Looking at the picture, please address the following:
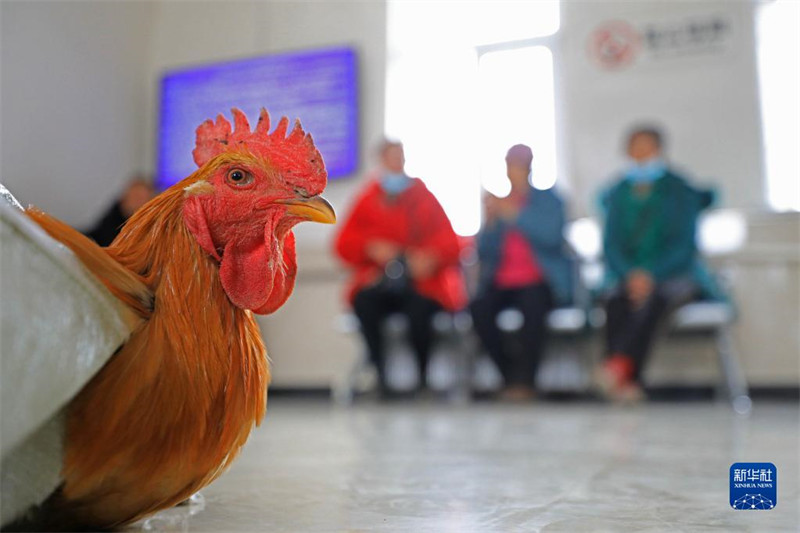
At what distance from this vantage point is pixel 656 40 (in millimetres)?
4707

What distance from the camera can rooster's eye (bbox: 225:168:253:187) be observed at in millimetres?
764

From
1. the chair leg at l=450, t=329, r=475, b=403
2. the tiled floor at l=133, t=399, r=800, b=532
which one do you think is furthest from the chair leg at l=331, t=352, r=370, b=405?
the tiled floor at l=133, t=399, r=800, b=532

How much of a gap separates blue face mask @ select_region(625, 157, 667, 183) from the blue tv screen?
7.24 ft

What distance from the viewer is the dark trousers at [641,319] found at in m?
3.57

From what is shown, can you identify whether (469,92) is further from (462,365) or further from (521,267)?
(462,365)

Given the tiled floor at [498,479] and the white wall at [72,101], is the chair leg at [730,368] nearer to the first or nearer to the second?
the tiled floor at [498,479]

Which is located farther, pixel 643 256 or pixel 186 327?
pixel 643 256

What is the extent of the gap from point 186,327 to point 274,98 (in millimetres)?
5200

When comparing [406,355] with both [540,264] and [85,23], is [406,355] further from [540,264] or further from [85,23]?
[85,23]

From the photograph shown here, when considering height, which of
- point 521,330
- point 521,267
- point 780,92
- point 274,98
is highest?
point 274,98

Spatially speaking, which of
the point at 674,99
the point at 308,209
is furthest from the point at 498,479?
the point at 674,99

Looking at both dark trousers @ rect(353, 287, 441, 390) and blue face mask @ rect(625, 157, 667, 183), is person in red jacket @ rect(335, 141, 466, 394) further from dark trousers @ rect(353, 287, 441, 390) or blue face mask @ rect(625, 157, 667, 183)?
blue face mask @ rect(625, 157, 667, 183)

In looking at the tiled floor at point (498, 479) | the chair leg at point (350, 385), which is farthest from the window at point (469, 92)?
the tiled floor at point (498, 479)

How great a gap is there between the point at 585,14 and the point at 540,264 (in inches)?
76.4
